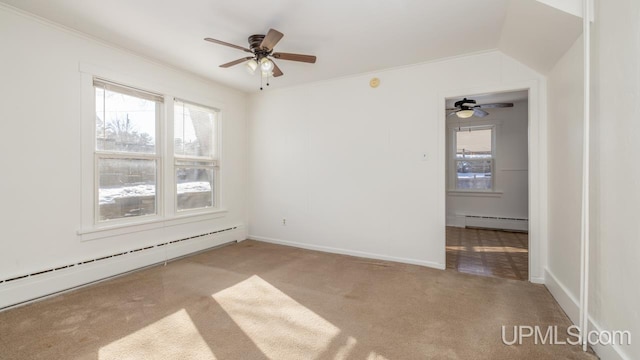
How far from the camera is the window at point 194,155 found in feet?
13.3

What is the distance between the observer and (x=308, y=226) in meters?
Answer: 4.56

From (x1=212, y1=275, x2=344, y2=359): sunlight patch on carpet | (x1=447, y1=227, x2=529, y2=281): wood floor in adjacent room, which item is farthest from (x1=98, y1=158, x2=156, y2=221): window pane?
(x1=447, y1=227, x2=529, y2=281): wood floor in adjacent room

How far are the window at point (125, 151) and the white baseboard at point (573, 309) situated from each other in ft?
15.0

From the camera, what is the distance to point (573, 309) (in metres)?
2.24

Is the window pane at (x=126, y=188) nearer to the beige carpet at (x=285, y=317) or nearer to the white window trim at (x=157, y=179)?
the white window trim at (x=157, y=179)

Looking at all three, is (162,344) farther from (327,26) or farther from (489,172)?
(489,172)

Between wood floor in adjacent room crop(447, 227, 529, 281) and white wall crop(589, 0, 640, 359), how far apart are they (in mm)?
1572

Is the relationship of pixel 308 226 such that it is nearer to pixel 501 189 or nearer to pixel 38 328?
pixel 38 328

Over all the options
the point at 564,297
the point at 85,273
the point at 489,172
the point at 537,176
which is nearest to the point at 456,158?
the point at 489,172

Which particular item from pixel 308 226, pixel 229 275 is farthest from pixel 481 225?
pixel 229 275

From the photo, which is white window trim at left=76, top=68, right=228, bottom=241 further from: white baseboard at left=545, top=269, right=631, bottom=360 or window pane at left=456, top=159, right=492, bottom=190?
window pane at left=456, top=159, right=492, bottom=190

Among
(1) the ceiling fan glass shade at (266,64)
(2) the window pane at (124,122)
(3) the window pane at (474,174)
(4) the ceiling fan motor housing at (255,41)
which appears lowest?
(3) the window pane at (474,174)

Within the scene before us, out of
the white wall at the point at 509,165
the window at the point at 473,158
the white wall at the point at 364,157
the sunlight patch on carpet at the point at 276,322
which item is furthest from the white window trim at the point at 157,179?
the white wall at the point at 509,165

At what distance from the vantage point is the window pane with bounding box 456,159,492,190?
20.7 ft
